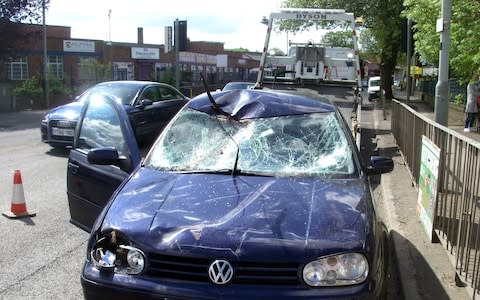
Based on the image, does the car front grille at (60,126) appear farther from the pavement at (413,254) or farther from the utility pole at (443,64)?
the utility pole at (443,64)

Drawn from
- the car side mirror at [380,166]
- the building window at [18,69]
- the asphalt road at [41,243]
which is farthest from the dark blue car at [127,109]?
the building window at [18,69]

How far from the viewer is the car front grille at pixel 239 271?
115 inches

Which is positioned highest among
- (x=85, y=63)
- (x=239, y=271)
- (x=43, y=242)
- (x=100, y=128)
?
(x=85, y=63)

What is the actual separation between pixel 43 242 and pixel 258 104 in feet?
9.92

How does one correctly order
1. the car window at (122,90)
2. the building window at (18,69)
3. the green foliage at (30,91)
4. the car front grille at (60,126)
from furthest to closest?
1. the building window at (18,69)
2. the green foliage at (30,91)
3. the car window at (122,90)
4. the car front grille at (60,126)

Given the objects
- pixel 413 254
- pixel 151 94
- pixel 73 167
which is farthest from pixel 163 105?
pixel 413 254

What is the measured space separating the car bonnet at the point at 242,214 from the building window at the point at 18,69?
145ft

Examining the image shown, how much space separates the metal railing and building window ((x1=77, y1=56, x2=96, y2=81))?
4334 cm

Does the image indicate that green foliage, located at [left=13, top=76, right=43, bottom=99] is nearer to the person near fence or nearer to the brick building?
the brick building

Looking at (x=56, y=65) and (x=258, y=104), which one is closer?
(x=258, y=104)

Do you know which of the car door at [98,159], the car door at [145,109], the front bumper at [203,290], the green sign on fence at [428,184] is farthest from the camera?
the car door at [145,109]

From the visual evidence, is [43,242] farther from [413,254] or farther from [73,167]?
[413,254]

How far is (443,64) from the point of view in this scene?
936 cm

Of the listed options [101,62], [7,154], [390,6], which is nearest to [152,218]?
[7,154]
